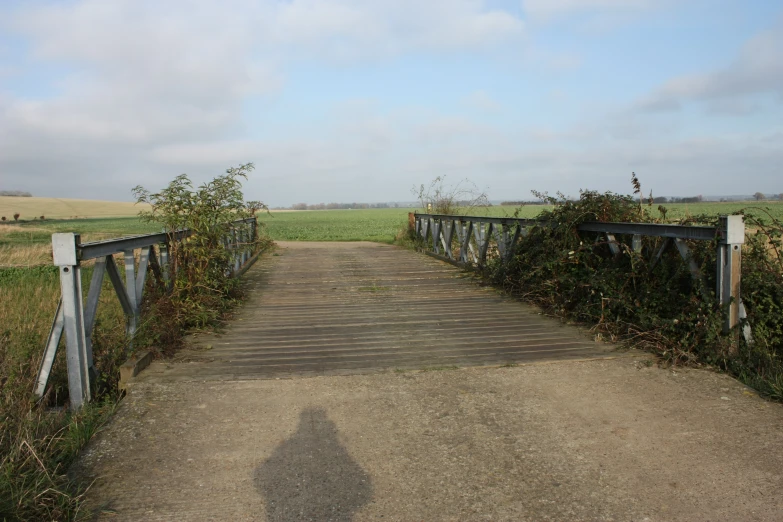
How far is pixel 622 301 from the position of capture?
563 cm

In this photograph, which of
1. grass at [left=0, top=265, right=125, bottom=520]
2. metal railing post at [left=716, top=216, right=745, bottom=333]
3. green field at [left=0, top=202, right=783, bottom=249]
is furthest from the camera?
green field at [left=0, top=202, right=783, bottom=249]

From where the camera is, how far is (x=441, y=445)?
339cm

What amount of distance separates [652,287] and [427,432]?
3.17m

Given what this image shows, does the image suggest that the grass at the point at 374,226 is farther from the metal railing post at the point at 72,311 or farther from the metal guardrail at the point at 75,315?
the metal railing post at the point at 72,311

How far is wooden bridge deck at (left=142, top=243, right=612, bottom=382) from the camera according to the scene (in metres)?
4.92

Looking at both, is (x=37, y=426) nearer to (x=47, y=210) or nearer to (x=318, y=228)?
(x=318, y=228)

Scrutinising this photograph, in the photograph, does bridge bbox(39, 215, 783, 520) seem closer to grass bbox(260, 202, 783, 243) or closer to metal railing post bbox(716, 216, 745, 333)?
metal railing post bbox(716, 216, 745, 333)

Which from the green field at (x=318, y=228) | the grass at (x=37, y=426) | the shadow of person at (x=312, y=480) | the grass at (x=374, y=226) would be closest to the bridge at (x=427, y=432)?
the shadow of person at (x=312, y=480)

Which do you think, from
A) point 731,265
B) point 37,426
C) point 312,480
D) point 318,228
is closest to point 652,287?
point 731,265

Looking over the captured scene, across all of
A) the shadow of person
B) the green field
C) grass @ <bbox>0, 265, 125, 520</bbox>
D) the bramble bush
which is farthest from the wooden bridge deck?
the green field

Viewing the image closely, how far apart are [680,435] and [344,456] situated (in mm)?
2013

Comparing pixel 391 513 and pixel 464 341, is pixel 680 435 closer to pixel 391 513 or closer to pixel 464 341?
pixel 391 513

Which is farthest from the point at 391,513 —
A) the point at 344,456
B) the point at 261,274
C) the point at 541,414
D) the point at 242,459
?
the point at 261,274

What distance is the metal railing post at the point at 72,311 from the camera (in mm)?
4004
